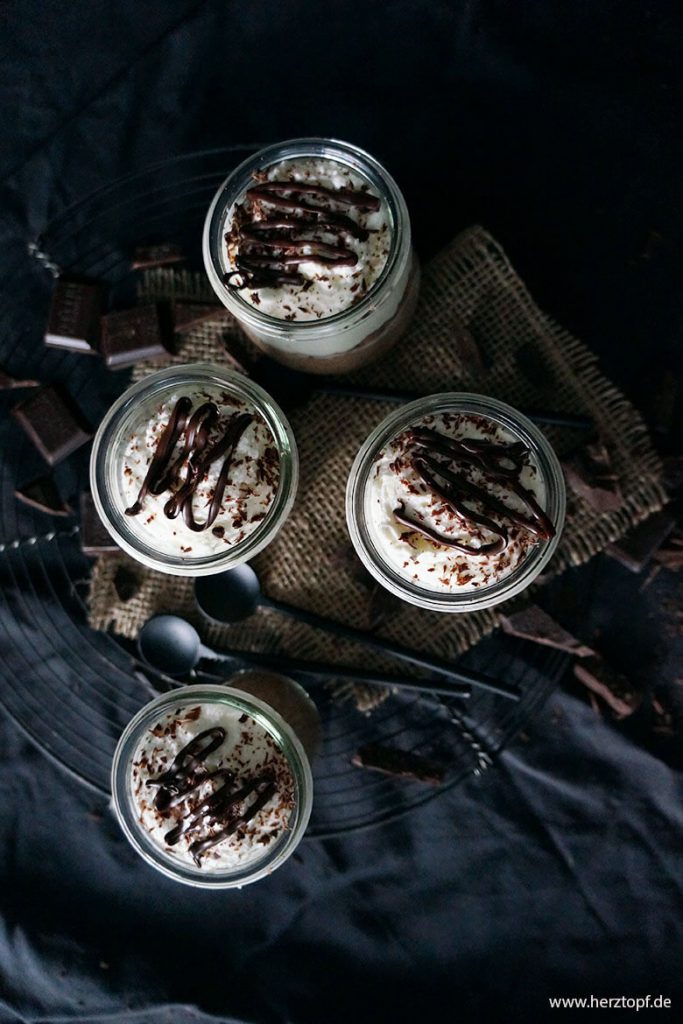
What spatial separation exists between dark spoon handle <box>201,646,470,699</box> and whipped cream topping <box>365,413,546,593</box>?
440mm

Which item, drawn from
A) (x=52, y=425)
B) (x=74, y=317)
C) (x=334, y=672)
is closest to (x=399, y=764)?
(x=334, y=672)

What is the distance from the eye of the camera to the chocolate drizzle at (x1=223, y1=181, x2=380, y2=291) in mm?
1926

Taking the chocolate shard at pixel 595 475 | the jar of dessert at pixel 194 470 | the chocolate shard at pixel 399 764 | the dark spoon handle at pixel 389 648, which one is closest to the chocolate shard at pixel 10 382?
the jar of dessert at pixel 194 470

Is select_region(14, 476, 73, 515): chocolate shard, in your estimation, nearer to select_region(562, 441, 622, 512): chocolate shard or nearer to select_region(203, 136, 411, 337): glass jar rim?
select_region(203, 136, 411, 337): glass jar rim

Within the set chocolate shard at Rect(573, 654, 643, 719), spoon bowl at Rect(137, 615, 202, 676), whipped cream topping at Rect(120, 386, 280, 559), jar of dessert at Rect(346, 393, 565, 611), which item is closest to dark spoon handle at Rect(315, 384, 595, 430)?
jar of dessert at Rect(346, 393, 565, 611)

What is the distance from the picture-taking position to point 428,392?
2.35 meters

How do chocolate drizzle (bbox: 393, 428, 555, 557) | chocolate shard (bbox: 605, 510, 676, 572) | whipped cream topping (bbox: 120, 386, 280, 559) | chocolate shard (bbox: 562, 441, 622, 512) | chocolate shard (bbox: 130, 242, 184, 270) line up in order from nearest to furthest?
chocolate drizzle (bbox: 393, 428, 555, 557) < whipped cream topping (bbox: 120, 386, 280, 559) < chocolate shard (bbox: 562, 441, 622, 512) < chocolate shard (bbox: 605, 510, 676, 572) < chocolate shard (bbox: 130, 242, 184, 270)

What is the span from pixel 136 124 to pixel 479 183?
1.07m

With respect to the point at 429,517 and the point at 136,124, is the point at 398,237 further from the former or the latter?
the point at 136,124

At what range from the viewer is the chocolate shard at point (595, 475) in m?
2.22

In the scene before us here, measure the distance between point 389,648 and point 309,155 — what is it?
133 centimetres

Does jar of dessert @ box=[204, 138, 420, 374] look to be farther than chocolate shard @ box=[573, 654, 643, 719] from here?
No

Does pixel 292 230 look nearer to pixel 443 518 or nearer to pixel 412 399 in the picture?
pixel 412 399

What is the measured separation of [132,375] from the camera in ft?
8.04
